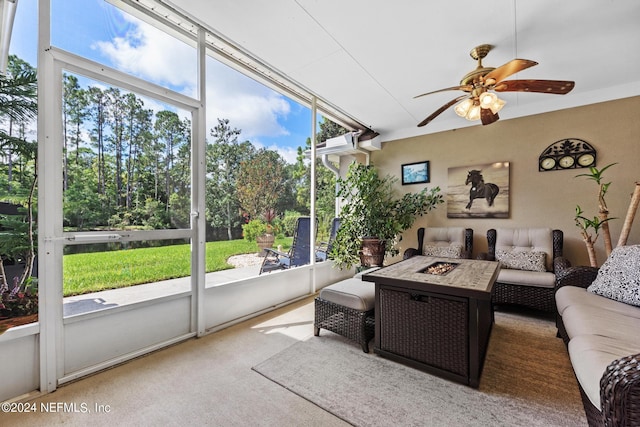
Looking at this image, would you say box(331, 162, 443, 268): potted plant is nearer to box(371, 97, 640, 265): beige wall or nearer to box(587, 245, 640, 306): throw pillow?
box(371, 97, 640, 265): beige wall

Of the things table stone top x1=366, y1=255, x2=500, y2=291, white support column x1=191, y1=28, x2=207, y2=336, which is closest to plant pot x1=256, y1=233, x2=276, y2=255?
white support column x1=191, y1=28, x2=207, y2=336

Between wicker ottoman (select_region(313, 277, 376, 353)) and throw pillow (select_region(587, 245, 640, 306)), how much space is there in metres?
1.76

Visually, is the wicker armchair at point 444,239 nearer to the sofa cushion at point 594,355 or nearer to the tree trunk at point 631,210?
the tree trunk at point 631,210

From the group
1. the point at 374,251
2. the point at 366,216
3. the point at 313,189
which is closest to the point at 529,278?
the point at 374,251

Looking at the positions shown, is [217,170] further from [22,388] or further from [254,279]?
[22,388]

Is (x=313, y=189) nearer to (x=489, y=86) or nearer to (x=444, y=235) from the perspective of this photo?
(x=444, y=235)

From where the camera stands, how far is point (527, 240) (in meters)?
3.52

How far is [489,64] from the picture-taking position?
→ 2.78 metres

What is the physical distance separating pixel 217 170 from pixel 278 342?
5.91ft

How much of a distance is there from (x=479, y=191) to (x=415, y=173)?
3.46 ft

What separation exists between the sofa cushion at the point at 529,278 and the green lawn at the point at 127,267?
3.27 meters

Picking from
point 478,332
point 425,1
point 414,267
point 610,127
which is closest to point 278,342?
point 414,267

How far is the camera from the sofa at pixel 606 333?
95 cm

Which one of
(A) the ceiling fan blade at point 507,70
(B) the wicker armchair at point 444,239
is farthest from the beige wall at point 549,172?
(A) the ceiling fan blade at point 507,70
